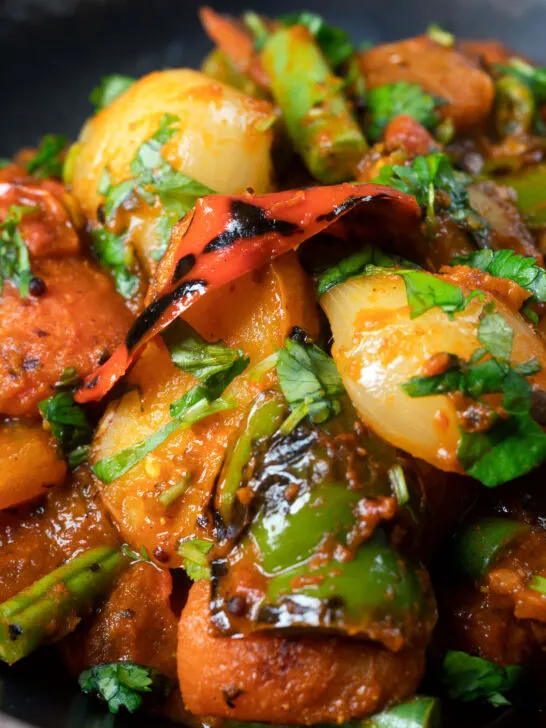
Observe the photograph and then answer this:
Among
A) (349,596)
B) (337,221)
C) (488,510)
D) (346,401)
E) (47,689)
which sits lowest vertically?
(488,510)

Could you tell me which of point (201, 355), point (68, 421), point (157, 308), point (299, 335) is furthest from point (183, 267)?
point (68, 421)

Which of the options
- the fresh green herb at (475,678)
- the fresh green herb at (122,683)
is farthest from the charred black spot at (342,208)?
the fresh green herb at (122,683)

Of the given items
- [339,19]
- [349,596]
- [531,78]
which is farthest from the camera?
[339,19]

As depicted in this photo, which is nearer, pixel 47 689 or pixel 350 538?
pixel 350 538

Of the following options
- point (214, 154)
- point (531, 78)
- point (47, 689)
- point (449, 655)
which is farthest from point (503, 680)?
point (531, 78)

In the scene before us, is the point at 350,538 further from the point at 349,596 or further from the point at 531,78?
the point at 531,78

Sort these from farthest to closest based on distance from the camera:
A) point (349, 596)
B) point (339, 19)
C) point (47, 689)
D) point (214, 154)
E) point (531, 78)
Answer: point (339, 19) < point (531, 78) < point (214, 154) < point (47, 689) < point (349, 596)

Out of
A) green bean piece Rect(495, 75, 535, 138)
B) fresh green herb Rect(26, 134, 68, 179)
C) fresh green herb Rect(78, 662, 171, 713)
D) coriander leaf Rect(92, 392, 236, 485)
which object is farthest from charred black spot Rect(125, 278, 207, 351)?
green bean piece Rect(495, 75, 535, 138)

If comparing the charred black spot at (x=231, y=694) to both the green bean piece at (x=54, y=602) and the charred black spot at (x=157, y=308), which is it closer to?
the green bean piece at (x=54, y=602)
